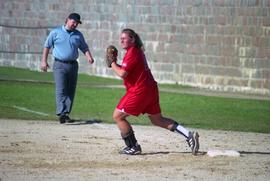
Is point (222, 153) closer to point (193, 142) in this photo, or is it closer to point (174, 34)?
point (193, 142)

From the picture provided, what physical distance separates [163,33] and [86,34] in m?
3.04

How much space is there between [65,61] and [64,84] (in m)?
0.43

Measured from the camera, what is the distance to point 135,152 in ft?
39.4

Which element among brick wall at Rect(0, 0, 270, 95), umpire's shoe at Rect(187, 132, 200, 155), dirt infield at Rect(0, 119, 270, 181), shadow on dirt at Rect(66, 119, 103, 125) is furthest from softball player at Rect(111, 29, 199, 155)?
brick wall at Rect(0, 0, 270, 95)

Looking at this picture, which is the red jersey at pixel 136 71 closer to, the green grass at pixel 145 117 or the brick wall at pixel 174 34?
the green grass at pixel 145 117

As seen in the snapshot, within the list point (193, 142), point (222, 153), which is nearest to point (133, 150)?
point (193, 142)

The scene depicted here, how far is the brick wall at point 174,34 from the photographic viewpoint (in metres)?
23.1

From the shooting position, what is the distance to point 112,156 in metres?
11.8

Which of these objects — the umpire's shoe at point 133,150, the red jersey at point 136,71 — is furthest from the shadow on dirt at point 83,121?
the red jersey at point 136,71

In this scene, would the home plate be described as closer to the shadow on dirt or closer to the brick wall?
the shadow on dirt

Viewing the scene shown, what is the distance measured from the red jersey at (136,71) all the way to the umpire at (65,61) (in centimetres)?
398

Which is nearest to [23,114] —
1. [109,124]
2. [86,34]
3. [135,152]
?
[109,124]

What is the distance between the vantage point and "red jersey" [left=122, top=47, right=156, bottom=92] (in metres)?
11.7

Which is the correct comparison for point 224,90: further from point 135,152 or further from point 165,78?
point 135,152
